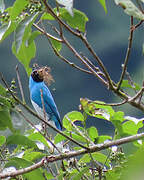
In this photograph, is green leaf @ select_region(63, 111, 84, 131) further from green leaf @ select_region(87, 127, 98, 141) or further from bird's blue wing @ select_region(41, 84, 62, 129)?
bird's blue wing @ select_region(41, 84, 62, 129)

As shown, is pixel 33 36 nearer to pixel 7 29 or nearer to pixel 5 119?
pixel 7 29

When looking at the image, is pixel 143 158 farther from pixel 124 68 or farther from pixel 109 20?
pixel 109 20

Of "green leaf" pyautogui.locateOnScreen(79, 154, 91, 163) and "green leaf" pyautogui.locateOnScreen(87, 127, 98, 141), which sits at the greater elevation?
"green leaf" pyautogui.locateOnScreen(87, 127, 98, 141)

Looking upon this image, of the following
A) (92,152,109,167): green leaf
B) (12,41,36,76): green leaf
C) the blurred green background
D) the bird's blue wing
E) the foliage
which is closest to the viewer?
the foliage

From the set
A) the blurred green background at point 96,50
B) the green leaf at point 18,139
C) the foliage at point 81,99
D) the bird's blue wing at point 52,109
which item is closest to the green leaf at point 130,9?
the foliage at point 81,99

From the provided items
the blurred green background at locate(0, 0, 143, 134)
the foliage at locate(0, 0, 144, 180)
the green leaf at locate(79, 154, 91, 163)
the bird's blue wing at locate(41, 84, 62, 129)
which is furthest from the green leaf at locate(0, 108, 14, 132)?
the blurred green background at locate(0, 0, 143, 134)

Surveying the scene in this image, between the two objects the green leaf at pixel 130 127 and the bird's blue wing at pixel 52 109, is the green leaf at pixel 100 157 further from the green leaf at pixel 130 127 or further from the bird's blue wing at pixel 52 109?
the bird's blue wing at pixel 52 109

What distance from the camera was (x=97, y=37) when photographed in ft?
55.1

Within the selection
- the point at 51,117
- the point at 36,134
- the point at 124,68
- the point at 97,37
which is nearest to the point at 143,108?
the point at 124,68

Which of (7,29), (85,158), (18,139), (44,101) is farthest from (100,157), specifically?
(44,101)

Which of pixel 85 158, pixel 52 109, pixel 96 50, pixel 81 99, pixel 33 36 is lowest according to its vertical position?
pixel 96 50

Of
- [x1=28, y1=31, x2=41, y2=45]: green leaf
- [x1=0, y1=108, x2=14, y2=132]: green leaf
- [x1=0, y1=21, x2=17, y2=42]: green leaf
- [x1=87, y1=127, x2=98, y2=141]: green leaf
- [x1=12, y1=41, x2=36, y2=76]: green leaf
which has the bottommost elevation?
[x1=87, y1=127, x2=98, y2=141]: green leaf

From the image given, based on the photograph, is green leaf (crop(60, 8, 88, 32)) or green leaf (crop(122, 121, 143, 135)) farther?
green leaf (crop(122, 121, 143, 135))

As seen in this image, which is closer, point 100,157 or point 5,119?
point 5,119
